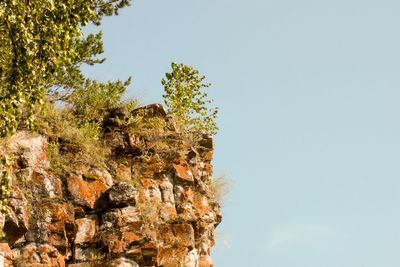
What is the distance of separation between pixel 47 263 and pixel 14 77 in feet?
13.5

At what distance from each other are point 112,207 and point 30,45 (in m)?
4.77

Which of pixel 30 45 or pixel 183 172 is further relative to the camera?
pixel 183 172

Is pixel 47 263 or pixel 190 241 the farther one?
pixel 190 241

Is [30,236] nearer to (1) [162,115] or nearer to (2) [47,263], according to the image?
(2) [47,263]

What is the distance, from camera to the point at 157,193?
57.6 ft

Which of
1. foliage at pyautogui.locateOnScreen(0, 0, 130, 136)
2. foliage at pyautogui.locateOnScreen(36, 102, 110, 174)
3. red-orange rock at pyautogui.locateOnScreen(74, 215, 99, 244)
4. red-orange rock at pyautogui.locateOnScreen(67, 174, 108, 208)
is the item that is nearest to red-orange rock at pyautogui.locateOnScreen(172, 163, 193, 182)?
foliage at pyautogui.locateOnScreen(36, 102, 110, 174)

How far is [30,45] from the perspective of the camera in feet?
43.0

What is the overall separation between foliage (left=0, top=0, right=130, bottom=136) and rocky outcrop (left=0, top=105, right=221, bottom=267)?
4.12ft

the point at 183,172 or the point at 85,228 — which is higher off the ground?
the point at 183,172

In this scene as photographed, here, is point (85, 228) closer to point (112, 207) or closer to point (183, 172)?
point (112, 207)

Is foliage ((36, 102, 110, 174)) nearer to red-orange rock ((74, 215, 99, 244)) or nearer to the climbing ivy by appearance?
red-orange rock ((74, 215, 99, 244))

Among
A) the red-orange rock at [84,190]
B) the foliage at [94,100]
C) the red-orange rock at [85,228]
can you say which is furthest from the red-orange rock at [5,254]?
the foliage at [94,100]

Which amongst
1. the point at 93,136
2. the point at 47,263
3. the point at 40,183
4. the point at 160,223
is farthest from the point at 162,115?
the point at 47,263

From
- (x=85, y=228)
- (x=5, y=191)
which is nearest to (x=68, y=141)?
(x=85, y=228)
